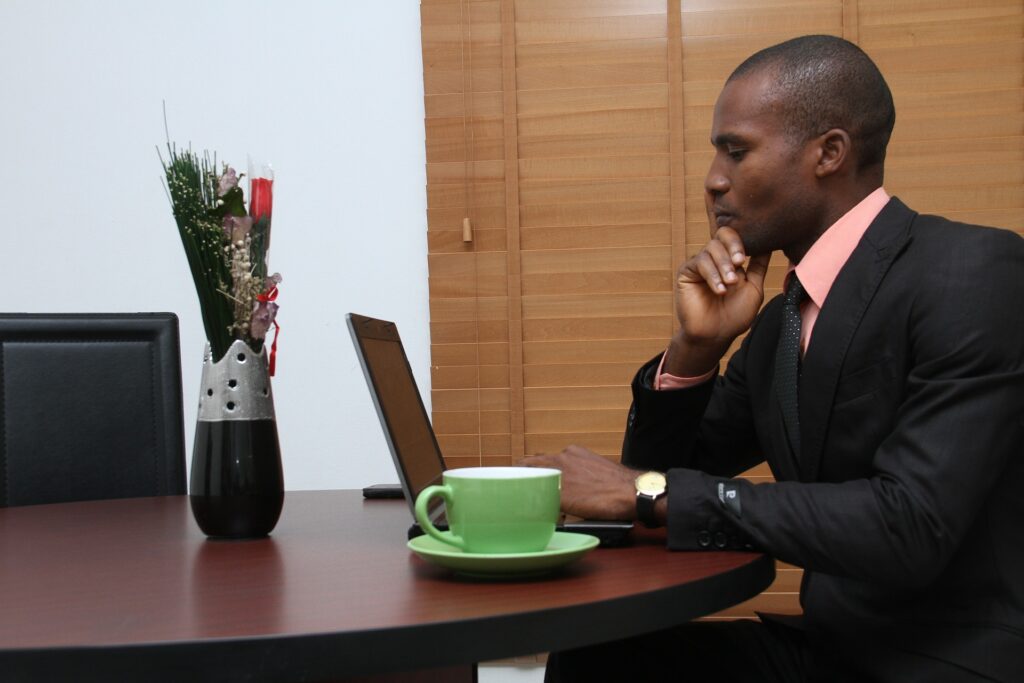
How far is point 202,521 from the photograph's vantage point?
1.22 meters

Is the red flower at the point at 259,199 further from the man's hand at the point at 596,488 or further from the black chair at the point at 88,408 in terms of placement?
the black chair at the point at 88,408

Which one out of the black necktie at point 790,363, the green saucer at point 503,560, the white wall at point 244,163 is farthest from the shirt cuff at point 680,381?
the white wall at point 244,163

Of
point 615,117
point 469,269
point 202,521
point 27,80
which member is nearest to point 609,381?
point 469,269

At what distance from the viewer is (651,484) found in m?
1.22

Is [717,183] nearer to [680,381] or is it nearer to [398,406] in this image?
[680,381]

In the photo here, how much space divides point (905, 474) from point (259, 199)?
82cm

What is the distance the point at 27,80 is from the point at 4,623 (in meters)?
2.61

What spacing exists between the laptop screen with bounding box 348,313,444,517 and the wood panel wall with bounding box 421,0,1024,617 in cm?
124

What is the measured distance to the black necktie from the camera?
4.71 ft

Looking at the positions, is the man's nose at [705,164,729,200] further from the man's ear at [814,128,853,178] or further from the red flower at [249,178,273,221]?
the red flower at [249,178,273,221]

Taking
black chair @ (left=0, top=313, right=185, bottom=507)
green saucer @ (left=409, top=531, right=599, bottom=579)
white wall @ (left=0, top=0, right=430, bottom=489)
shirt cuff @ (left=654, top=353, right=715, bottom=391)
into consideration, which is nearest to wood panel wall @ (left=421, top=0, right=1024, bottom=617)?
white wall @ (left=0, top=0, right=430, bottom=489)

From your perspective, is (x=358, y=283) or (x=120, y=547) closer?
(x=120, y=547)

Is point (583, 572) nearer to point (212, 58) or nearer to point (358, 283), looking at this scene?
point (358, 283)

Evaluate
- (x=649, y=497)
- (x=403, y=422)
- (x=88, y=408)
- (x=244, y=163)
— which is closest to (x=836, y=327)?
(x=649, y=497)
